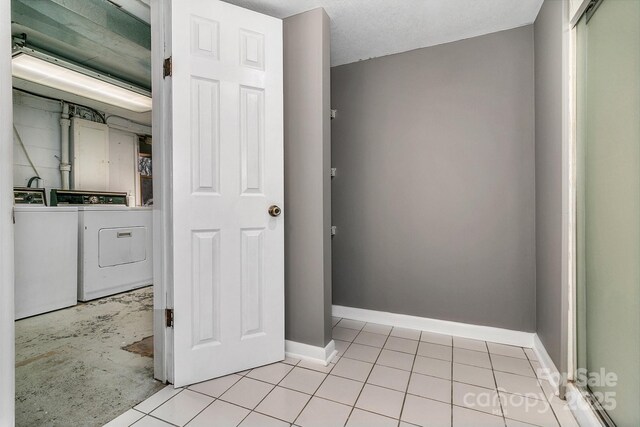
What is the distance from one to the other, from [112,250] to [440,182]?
350cm

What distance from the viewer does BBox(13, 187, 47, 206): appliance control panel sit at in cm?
294

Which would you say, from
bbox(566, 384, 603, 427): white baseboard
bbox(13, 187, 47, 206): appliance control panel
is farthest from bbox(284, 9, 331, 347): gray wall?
bbox(13, 187, 47, 206): appliance control panel

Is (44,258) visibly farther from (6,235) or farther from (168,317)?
(6,235)

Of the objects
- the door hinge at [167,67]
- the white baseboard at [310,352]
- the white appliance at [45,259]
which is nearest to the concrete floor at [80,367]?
the white appliance at [45,259]

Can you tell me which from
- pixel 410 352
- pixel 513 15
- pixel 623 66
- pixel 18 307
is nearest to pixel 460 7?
pixel 513 15

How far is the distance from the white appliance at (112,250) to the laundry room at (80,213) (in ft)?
0.04

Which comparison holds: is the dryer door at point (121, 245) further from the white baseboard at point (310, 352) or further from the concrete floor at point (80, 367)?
the white baseboard at point (310, 352)

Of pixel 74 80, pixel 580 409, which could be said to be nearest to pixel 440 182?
pixel 580 409

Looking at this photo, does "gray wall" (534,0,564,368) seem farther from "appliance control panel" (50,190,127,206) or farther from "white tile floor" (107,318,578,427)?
"appliance control panel" (50,190,127,206)

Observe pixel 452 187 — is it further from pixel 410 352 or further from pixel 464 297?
pixel 410 352

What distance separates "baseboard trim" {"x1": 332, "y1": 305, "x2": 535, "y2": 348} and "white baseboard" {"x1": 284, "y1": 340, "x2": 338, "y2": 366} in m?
0.64

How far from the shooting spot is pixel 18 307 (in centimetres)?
249

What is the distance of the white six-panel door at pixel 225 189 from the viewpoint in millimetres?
1593

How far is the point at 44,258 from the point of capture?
8.70 feet
